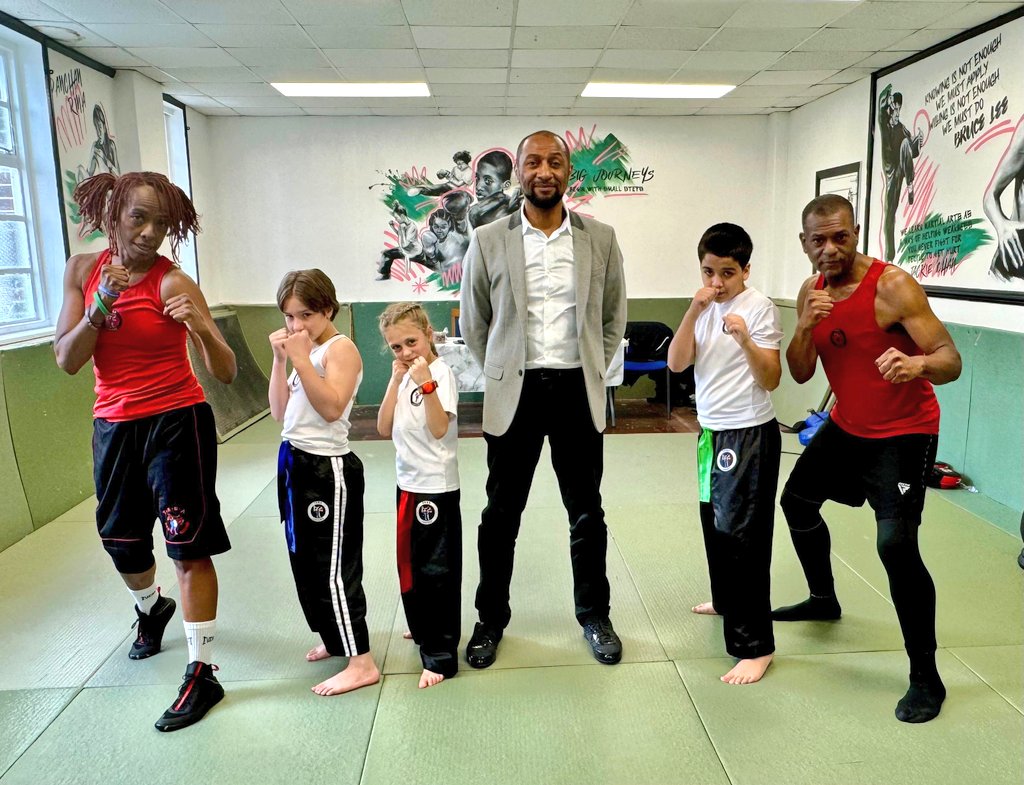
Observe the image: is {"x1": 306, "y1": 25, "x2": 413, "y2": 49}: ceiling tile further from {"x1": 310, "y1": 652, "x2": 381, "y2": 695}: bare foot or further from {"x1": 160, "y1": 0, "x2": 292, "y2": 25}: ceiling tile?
{"x1": 310, "y1": 652, "x2": 381, "y2": 695}: bare foot

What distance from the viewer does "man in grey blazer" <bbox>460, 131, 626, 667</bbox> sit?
2.45 m

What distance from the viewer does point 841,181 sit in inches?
249

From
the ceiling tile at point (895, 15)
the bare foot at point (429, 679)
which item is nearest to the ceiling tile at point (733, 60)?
the ceiling tile at point (895, 15)

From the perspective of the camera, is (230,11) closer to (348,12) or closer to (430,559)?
(348,12)

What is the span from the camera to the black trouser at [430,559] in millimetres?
2311

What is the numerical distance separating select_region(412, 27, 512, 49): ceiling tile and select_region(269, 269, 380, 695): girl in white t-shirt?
298cm

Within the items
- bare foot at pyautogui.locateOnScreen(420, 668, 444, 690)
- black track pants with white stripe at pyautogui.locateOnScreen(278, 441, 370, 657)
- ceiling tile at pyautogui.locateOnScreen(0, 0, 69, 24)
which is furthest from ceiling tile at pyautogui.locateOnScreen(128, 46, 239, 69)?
bare foot at pyautogui.locateOnScreen(420, 668, 444, 690)

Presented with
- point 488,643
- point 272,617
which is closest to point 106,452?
point 272,617

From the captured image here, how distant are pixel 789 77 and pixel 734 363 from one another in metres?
4.49

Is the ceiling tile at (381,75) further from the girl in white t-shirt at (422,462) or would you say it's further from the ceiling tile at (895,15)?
the girl in white t-shirt at (422,462)

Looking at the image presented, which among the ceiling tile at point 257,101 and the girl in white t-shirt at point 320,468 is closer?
the girl in white t-shirt at point 320,468

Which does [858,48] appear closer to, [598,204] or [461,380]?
[598,204]

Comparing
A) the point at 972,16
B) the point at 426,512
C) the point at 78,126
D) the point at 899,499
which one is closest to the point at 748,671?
the point at 899,499

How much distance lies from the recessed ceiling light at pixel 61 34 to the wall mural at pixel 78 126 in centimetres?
11
